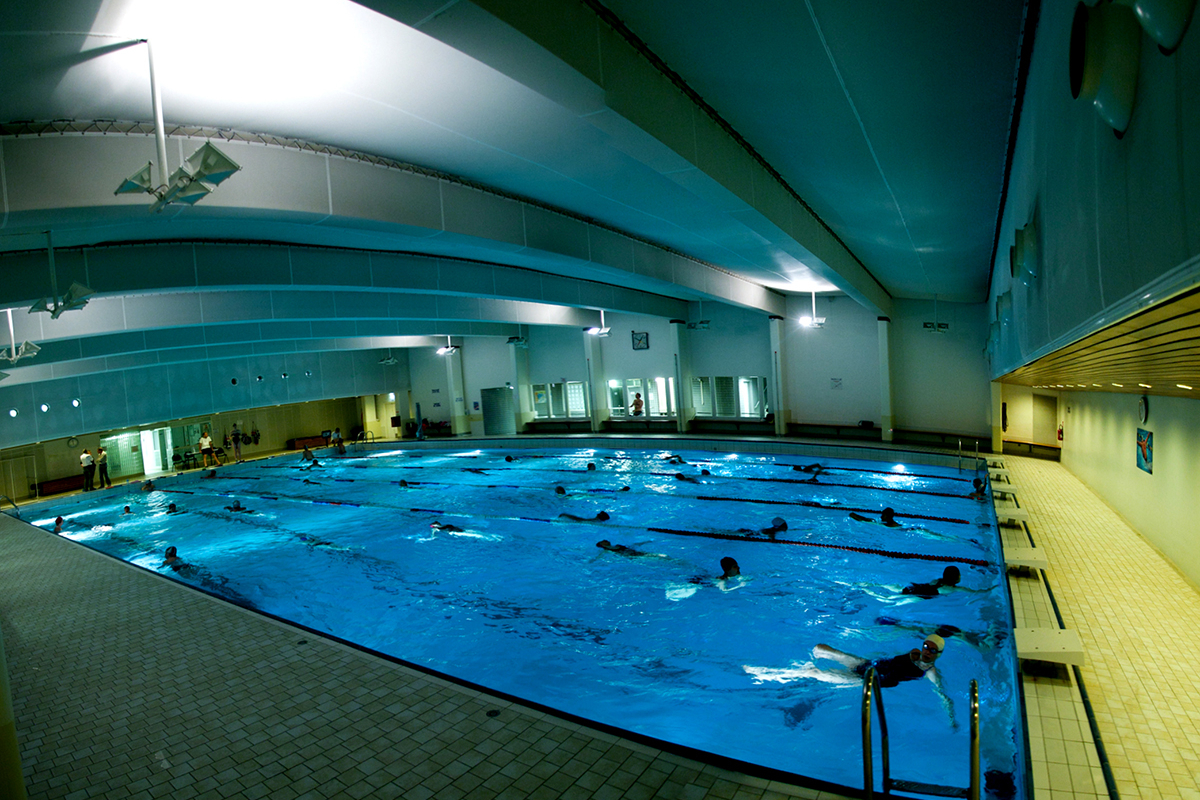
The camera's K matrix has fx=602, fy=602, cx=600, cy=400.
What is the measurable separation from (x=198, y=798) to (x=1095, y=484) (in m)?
12.6

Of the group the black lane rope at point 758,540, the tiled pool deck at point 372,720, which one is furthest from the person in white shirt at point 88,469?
the tiled pool deck at point 372,720

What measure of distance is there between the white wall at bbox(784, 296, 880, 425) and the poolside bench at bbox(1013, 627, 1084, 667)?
1333cm

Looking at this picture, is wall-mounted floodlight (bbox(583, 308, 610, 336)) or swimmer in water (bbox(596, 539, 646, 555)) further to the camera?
wall-mounted floodlight (bbox(583, 308, 610, 336))

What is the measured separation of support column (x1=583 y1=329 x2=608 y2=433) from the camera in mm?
21797

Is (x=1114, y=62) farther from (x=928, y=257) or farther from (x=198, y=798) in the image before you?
(x=928, y=257)

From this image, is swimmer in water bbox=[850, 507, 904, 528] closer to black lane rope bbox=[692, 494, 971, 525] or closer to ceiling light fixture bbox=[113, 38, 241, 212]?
black lane rope bbox=[692, 494, 971, 525]

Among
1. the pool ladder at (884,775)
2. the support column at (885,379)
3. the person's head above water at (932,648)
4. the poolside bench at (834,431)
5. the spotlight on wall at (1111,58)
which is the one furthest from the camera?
the poolside bench at (834,431)

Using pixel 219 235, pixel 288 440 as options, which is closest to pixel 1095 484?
pixel 219 235

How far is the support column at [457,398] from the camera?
25422mm

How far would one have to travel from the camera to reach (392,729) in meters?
3.82

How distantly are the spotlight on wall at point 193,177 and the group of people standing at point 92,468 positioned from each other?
19.5m

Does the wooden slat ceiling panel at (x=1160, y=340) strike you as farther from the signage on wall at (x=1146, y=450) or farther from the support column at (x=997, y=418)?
the support column at (x=997, y=418)

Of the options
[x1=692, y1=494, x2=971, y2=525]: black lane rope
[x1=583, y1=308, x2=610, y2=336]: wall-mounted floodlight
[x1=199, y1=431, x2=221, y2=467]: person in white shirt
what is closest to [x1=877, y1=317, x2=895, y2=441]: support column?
[x1=692, y1=494, x2=971, y2=525]: black lane rope

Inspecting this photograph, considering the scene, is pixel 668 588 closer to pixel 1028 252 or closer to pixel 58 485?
pixel 1028 252
